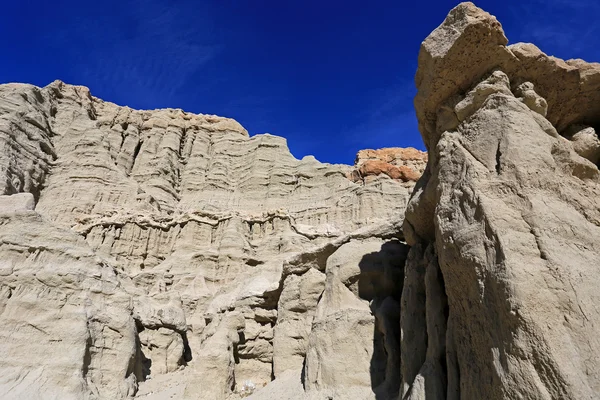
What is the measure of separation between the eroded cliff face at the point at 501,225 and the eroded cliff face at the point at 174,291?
6.01ft

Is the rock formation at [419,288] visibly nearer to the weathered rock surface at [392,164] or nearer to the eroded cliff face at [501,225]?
the eroded cliff face at [501,225]

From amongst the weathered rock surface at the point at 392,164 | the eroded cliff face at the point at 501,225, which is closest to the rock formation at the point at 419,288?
the eroded cliff face at the point at 501,225

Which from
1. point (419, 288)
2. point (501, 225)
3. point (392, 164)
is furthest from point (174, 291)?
point (392, 164)

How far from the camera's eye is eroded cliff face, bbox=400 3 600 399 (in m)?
4.27

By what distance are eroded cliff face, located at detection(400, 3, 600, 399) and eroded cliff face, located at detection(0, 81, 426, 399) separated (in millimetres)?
1832

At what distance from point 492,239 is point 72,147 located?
130 ft

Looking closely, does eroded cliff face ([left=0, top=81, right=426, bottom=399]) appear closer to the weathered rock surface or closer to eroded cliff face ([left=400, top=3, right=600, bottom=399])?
eroded cliff face ([left=400, top=3, right=600, bottom=399])

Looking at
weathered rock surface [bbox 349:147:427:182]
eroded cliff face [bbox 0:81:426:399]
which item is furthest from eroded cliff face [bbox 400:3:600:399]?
weathered rock surface [bbox 349:147:427:182]

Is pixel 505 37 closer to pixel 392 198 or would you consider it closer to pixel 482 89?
pixel 482 89

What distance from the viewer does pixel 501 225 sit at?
5.06 meters

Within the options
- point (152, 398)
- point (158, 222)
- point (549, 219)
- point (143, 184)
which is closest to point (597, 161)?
point (549, 219)

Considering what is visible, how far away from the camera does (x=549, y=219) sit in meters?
5.02

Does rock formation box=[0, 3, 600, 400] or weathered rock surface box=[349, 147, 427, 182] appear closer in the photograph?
rock formation box=[0, 3, 600, 400]

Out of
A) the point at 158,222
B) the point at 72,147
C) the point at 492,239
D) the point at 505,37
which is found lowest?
the point at 492,239
